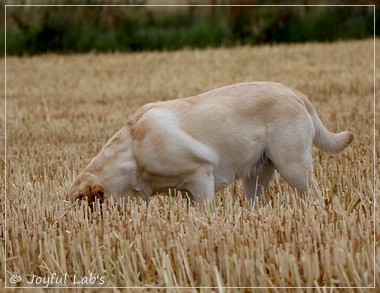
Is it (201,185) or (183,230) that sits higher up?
(183,230)

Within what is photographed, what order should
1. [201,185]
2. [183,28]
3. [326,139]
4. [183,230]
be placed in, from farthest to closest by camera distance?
[183,28] → [326,139] → [201,185] → [183,230]

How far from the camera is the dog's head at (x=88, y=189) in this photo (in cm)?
605

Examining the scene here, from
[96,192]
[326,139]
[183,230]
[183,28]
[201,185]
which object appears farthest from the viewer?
[183,28]

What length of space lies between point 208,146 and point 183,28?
16.2m

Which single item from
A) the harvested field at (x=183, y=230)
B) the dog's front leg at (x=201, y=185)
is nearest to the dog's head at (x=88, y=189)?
the harvested field at (x=183, y=230)

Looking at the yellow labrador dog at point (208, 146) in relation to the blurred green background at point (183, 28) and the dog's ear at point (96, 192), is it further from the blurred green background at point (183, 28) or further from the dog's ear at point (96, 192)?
the blurred green background at point (183, 28)

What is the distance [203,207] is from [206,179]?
289 millimetres

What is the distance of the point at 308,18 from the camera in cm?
2203

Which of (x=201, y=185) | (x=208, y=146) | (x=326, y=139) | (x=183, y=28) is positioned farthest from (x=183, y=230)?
(x=183, y=28)

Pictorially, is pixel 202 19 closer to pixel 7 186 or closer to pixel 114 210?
pixel 7 186

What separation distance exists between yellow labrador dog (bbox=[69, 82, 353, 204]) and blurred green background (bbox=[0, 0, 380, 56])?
49.7ft

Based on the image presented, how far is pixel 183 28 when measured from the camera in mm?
22234

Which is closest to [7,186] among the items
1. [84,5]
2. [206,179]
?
[206,179]

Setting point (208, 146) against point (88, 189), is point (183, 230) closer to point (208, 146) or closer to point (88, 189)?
point (88, 189)
